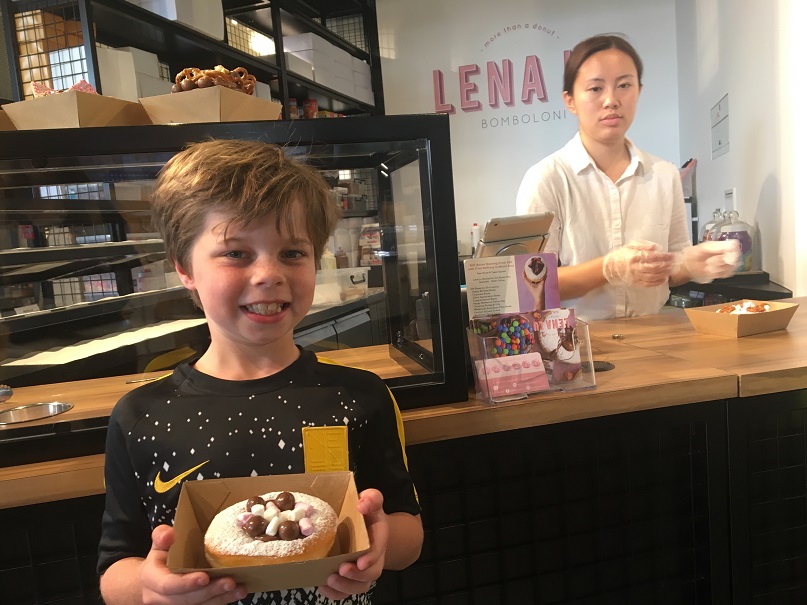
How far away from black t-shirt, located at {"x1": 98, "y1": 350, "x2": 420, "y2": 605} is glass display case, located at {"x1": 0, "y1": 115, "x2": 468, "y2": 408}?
11.3 inches

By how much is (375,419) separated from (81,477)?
0.52 metres

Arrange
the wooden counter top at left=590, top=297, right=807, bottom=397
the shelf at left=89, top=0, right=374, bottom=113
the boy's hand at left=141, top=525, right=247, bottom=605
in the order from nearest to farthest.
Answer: the boy's hand at left=141, top=525, right=247, bottom=605 < the wooden counter top at left=590, top=297, right=807, bottom=397 < the shelf at left=89, top=0, right=374, bottom=113

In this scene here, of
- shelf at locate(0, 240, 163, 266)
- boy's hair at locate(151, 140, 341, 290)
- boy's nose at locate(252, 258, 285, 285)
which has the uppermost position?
boy's hair at locate(151, 140, 341, 290)

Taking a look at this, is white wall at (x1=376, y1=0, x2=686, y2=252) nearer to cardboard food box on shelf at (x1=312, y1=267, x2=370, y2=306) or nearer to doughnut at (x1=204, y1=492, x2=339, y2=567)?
cardboard food box on shelf at (x1=312, y1=267, x2=370, y2=306)

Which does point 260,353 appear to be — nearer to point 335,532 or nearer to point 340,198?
point 335,532

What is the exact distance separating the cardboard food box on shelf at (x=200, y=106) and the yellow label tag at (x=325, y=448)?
583 millimetres

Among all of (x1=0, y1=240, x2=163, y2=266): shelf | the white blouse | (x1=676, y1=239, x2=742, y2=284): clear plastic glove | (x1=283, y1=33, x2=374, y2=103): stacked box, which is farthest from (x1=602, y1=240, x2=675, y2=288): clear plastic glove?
(x1=283, y1=33, x2=374, y2=103): stacked box

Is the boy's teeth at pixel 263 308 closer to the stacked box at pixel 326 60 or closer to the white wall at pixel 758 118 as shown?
the white wall at pixel 758 118

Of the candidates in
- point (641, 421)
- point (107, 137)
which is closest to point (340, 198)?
point (107, 137)

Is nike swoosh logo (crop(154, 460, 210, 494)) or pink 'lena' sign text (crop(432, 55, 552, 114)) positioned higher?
pink 'lena' sign text (crop(432, 55, 552, 114))

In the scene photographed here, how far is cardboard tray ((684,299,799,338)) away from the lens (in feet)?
5.69

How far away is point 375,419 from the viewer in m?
0.98

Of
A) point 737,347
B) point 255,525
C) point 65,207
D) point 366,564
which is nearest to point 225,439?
point 255,525

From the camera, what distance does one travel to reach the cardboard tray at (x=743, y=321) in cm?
173
